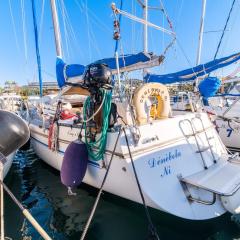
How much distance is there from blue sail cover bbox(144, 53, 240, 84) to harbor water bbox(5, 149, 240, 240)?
414cm

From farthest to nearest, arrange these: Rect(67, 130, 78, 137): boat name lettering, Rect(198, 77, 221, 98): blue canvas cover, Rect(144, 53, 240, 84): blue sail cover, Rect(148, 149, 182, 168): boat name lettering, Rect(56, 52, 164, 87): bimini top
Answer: Rect(144, 53, 240, 84): blue sail cover
Rect(198, 77, 221, 98): blue canvas cover
Rect(56, 52, 164, 87): bimini top
Rect(67, 130, 78, 137): boat name lettering
Rect(148, 149, 182, 168): boat name lettering

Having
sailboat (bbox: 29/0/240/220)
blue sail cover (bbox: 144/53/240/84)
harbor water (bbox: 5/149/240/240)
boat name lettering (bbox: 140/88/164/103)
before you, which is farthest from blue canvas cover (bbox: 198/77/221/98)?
harbor water (bbox: 5/149/240/240)

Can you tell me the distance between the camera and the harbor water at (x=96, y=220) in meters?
3.55

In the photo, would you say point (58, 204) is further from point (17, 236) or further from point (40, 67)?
point (40, 67)

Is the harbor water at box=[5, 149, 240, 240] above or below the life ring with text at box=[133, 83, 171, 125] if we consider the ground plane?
below

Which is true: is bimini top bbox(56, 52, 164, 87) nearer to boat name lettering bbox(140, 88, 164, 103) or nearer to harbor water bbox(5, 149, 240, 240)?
boat name lettering bbox(140, 88, 164, 103)

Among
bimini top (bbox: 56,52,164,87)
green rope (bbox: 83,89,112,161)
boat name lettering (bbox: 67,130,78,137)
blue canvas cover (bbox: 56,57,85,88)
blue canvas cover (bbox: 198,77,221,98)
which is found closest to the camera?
green rope (bbox: 83,89,112,161)

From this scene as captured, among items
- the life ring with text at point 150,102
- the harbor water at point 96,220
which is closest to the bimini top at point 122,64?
the life ring with text at point 150,102

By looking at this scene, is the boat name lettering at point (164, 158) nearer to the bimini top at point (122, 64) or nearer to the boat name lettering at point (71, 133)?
the boat name lettering at point (71, 133)

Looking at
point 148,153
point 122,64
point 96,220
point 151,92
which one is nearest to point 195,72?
point 122,64

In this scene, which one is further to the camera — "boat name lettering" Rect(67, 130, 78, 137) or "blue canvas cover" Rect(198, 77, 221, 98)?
"blue canvas cover" Rect(198, 77, 221, 98)

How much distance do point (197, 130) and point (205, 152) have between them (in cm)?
42

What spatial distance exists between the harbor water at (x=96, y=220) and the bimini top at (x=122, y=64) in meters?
2.61

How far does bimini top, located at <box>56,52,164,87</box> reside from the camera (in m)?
5.10
